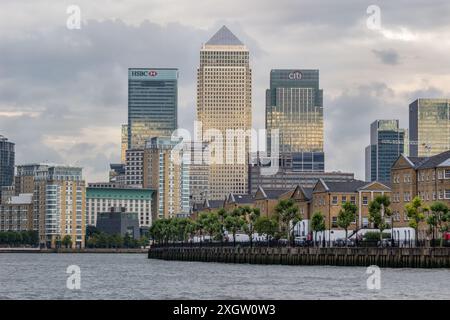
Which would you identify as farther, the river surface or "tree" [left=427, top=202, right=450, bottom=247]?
"tree" [left=427, top=202, right=450, bottom=247]

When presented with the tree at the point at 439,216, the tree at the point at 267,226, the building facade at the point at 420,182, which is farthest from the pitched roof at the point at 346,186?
the tree at the point at 439,216

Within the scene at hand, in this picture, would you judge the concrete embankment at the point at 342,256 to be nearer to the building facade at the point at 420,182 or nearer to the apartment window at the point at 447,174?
the building facade at the point at 420,182

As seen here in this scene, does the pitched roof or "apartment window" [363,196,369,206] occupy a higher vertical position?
the pitched roof

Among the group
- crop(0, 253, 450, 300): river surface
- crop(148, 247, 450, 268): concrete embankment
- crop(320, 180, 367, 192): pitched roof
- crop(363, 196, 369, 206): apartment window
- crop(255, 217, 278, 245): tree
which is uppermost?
crop(320, 180, 367, 192): pitched roof

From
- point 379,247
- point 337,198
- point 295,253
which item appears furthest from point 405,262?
point 337,198

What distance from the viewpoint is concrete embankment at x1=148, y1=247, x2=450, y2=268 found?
121 metres

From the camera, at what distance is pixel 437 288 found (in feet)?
296

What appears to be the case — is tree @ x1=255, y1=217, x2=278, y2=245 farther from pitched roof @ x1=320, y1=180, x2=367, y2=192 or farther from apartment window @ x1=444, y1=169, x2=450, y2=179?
apartment window @ x1=444, y1=169, x2=450, y2=179

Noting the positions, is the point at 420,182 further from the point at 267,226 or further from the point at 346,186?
the point at 267,226

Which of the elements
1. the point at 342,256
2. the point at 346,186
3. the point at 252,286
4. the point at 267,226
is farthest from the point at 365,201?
the point at 252,286

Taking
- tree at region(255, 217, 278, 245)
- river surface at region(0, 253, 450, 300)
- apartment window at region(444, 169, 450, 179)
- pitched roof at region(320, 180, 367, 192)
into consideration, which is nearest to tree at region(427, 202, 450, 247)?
river surface at region(0, 253, 450, 300)
